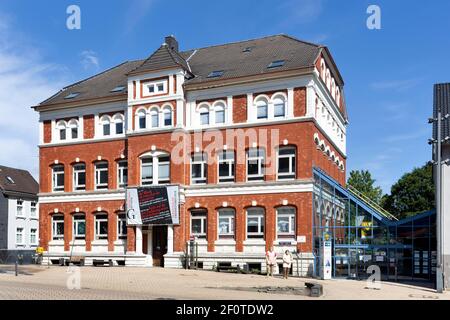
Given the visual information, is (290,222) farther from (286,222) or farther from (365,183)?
(365,183)

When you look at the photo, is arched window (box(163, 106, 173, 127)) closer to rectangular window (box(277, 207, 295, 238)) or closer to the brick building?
the brick building

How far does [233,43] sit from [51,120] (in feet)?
45.0

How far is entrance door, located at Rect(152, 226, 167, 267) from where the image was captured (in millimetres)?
34375

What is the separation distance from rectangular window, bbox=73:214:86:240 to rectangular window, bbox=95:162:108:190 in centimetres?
231

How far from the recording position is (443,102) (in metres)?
28.5

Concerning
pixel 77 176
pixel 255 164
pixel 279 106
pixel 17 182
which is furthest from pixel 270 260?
pixel 17 182

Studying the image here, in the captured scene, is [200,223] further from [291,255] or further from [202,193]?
[291,255]

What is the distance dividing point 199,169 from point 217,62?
24.3 feet

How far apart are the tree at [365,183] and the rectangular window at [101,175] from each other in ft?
130

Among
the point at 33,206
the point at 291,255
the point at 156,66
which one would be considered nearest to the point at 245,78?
the point at 156,66

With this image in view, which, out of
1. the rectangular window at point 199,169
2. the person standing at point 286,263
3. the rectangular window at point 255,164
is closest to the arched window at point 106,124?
the rectangular window at point 199,169

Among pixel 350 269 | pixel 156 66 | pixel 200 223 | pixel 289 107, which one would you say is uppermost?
pixel 156 66

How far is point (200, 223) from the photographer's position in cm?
3381
